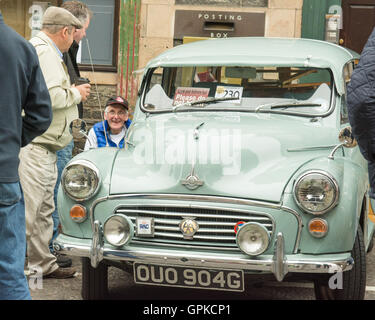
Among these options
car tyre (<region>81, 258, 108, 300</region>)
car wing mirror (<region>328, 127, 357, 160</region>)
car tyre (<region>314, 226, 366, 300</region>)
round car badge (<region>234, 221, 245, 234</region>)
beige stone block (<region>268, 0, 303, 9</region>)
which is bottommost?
car tyre (<region>81, 258, 108, 300</region>)

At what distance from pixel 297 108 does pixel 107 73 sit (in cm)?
579

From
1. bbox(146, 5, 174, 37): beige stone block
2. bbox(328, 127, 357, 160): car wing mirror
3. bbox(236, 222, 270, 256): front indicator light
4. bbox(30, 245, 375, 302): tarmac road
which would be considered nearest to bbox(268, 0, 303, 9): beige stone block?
bbox(146, 5, 174, 37): beige stone block

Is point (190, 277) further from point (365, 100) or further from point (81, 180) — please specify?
point (365, 100)

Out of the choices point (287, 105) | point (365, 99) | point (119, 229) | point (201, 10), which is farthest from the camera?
point (201, 10)

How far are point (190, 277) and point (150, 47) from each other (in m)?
6.55

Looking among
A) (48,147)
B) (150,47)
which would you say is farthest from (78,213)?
(150,47)

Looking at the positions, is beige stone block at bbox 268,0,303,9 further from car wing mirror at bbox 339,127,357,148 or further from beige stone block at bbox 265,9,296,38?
car wing mirror at bbox 339,127,357,148

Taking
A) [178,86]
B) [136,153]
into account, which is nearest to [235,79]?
[178,86]

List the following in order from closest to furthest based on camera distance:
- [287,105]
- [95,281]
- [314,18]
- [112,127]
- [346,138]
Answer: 1. [346,138]
2. [95,281]
3. [287,105]
4. [112,127]
5. [314,18]

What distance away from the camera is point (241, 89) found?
5516 millimetres

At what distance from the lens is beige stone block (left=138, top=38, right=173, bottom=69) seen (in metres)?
10.5

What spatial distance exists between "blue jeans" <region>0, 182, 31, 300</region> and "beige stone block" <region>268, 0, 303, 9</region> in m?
7.59

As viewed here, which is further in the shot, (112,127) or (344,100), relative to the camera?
(112,127)
